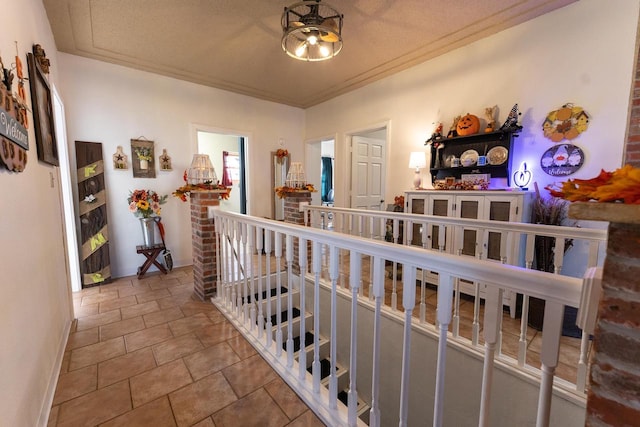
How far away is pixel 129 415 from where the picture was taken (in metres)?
1.37

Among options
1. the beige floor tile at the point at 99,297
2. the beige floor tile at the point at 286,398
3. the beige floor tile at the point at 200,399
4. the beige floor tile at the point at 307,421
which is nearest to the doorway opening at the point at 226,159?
the beige floor tile at the point at 99,297

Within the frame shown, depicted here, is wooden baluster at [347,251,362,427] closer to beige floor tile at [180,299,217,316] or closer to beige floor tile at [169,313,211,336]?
beige floor tile at [169,313,211,336]

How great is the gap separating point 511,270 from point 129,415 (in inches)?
73.8

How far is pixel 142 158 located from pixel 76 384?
112 inches

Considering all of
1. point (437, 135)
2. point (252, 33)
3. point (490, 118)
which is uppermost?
point (252, 33)

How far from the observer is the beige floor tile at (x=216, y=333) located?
2025 mm

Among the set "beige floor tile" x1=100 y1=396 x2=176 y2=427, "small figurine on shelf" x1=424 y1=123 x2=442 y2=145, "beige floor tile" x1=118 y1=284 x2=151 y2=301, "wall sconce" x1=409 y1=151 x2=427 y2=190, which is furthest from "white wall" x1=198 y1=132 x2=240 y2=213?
"beige floor tile" x1=100 y1=396 x2=176 y2=427

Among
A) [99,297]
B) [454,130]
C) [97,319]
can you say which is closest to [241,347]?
[97,319]

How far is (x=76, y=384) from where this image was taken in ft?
5.15

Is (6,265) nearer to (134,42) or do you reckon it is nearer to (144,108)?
(134,42)

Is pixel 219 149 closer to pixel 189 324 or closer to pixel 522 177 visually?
pixel 189 324

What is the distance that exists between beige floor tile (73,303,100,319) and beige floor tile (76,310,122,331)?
7cm

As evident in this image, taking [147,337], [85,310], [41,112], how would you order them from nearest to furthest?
[41,112]
[147,337]
[85,310]

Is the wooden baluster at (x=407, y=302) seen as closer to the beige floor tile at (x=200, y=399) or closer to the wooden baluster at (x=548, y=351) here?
the wooden baluster at (x=548, y=351)
